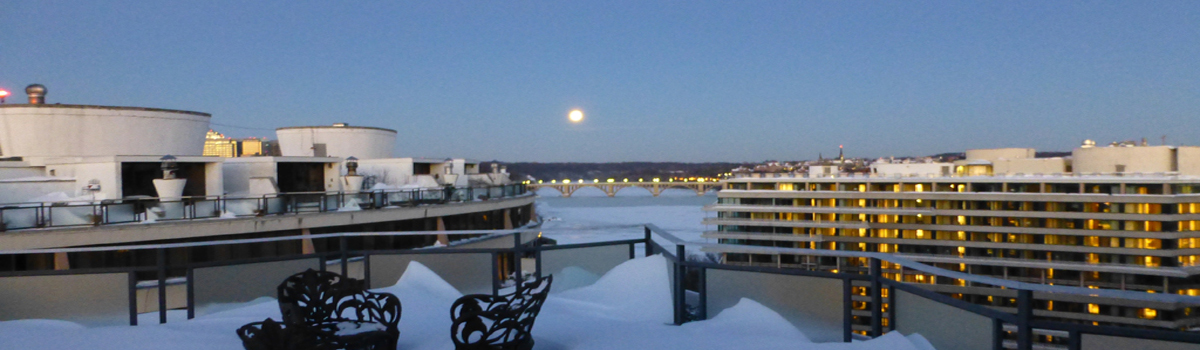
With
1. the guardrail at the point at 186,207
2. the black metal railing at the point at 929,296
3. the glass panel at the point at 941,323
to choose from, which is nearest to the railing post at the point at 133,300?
the black metal railing at the point at 929,296

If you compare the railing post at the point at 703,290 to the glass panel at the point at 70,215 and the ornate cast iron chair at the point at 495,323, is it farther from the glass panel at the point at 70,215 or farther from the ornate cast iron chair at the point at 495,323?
the glass panel at the point at 70,215

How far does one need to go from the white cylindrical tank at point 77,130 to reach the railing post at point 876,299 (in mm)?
24508

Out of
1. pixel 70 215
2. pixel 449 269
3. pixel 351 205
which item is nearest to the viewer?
pixel 449 269

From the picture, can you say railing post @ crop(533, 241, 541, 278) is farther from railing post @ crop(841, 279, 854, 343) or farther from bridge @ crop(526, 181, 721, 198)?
bridge @ crop(526, 181, 721, 198)

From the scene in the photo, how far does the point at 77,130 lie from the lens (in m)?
22.2

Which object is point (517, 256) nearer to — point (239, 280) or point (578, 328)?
point (578, 328)

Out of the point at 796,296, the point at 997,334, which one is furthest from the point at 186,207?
the point at 997,334

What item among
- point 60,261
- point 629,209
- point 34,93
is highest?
point 34,93

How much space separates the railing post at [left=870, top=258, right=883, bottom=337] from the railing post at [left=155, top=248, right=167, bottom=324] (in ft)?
15.0

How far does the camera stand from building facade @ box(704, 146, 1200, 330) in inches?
2625

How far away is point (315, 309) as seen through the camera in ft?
14.4

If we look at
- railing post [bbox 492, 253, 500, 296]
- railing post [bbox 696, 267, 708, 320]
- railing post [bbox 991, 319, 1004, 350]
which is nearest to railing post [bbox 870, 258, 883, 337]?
railing post [bbox 991, 319, 1004, 350]

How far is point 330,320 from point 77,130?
23.3m

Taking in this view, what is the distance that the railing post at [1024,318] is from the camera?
Answer: 2924mm
